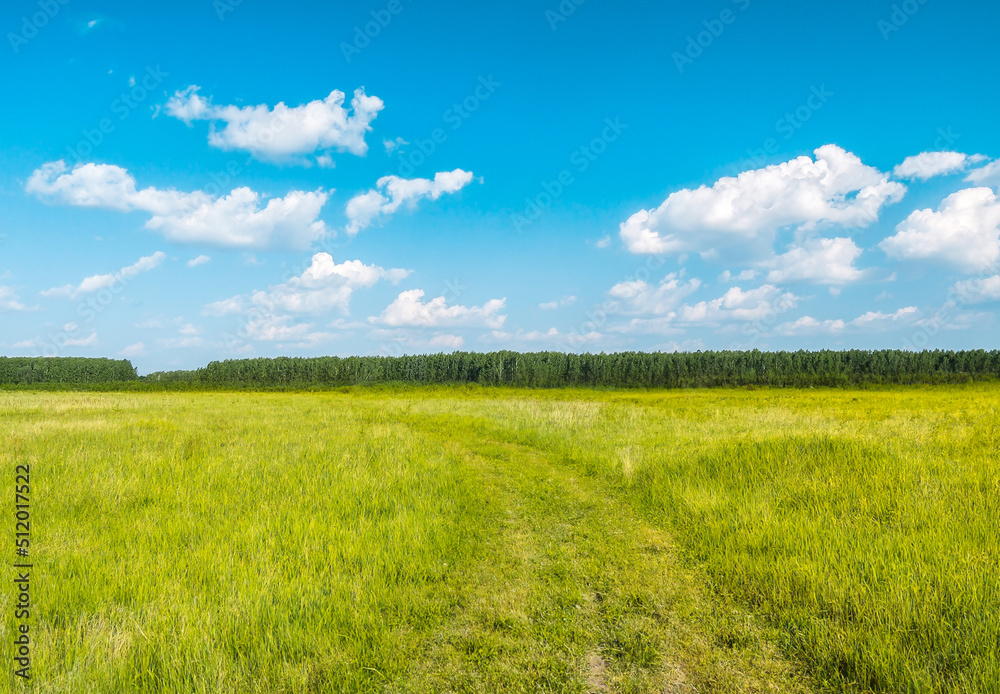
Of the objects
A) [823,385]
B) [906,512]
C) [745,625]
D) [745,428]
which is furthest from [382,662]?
[823,385]

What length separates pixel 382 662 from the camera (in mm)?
4375

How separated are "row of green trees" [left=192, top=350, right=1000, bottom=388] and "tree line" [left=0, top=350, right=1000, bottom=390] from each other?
0.16 meters

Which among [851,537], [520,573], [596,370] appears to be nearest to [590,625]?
[520,573]

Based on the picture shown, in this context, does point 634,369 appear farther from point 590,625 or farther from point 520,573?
point 590,625

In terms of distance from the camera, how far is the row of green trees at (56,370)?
118m

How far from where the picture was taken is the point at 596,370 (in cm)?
9506

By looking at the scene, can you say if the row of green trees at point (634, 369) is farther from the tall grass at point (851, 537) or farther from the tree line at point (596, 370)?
the tall grass at point (851, 537)

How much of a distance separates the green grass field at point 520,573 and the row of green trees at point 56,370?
5295 inches

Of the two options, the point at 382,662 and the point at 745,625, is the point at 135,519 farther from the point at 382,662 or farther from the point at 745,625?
the point at 745,625

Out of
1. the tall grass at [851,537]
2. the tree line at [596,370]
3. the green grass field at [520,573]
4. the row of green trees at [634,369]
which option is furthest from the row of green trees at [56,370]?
the tall grass at [851,537]

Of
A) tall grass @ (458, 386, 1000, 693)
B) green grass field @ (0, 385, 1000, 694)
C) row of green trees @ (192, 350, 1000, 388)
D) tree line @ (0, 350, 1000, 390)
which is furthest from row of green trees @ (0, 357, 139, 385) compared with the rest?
tall grass @ (458, 386, 1000, 693)

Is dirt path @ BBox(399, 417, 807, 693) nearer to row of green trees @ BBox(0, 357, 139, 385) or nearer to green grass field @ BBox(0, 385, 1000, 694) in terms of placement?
green grass field @ BBox(0, 385, 1000, 694)

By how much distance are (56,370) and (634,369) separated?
451 feet

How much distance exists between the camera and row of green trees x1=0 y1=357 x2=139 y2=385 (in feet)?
386
